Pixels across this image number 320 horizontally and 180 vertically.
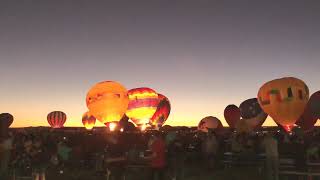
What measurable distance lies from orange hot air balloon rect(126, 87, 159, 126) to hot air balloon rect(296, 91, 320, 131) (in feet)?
38.2

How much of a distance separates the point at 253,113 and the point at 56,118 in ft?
88.3

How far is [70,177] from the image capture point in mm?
15461

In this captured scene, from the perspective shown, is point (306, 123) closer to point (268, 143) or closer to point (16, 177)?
point (268, 143)

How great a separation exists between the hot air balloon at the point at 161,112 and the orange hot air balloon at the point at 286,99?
483 inches

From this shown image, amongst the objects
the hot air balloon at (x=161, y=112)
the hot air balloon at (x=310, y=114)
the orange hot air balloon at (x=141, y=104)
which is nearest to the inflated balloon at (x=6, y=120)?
the orange hot air balloon at (x=141, y=104)

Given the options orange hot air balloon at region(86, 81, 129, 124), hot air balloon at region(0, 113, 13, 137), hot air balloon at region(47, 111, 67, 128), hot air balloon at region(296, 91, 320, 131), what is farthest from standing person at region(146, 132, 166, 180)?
hot air balloon at region(47, 111, 67, 128)

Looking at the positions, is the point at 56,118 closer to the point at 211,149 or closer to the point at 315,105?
the point at 315,105

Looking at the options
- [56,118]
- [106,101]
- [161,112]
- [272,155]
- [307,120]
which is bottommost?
[272,155]

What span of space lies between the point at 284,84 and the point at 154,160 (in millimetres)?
16787

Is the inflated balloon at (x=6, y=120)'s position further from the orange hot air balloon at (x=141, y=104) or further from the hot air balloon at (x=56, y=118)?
the hot air balloon at (x=56, y=118)

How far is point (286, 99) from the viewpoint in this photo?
85.7 ft

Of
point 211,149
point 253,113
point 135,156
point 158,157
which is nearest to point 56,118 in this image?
point 253,113

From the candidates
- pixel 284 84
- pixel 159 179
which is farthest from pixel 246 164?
pixel 284 84

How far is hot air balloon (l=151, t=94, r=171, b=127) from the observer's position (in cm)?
3714
